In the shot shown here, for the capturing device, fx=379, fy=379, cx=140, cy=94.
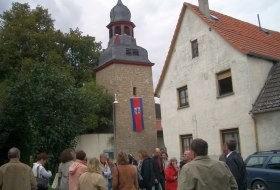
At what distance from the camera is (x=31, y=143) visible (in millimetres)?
18359

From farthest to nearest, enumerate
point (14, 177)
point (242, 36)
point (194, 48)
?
point (194, 48) → point (242, 36) → point (14, 177)

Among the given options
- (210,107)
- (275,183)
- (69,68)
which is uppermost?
(69,68)

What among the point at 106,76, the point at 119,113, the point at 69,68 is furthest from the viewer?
the point at 106,76

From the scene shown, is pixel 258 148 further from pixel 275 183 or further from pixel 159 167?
pixel 159 167

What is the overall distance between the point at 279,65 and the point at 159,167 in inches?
342

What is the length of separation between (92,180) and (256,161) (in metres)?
7.68

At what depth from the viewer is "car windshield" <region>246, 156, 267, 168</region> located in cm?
1185

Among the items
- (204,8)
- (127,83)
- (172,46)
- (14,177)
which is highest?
(204,8)

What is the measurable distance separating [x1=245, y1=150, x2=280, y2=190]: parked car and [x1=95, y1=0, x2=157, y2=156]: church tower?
779 inches

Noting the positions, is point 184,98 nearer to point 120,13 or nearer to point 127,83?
point 127,83

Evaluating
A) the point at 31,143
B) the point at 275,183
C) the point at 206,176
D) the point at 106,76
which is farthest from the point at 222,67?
the point at 106,76

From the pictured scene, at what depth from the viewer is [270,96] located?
49.9 ft

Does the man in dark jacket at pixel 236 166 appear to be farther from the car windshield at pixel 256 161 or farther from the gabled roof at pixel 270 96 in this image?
the gabled roof at pixel 270 96

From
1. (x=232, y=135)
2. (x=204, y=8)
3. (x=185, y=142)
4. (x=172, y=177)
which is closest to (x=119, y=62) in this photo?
(x=204, y=8)
